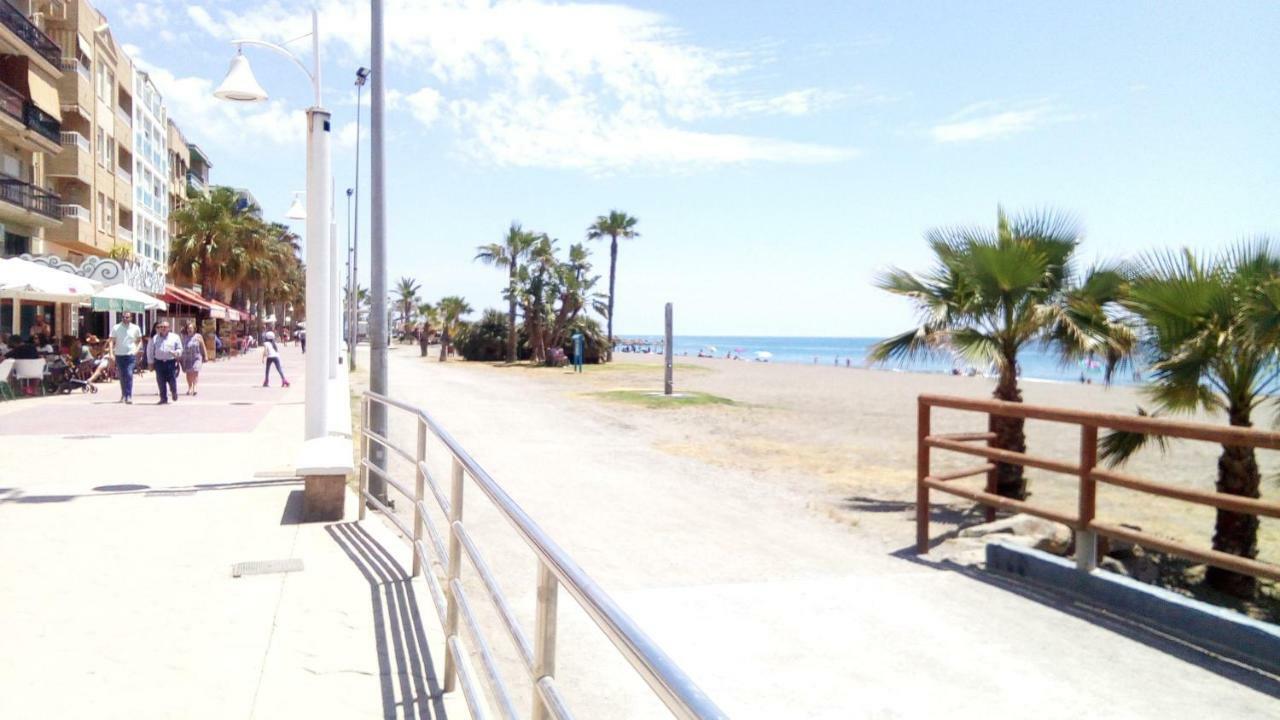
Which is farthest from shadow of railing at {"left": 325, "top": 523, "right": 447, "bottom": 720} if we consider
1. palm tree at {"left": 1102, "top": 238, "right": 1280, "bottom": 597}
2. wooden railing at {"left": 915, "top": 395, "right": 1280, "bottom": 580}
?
palm tree at {"left": 1102, "top": 238, "right": 1280, "bottom": 597}

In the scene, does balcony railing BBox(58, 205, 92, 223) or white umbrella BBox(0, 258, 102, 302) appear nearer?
white umbrella BBox(0, 258, 102, 302)

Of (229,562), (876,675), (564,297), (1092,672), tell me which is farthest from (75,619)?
(564,297)

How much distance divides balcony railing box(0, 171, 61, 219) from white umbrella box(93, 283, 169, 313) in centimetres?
922

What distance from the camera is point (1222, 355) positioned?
7438 mm

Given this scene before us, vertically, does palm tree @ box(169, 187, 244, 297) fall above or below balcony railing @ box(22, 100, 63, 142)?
below

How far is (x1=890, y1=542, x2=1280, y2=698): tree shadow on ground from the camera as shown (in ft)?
16.0

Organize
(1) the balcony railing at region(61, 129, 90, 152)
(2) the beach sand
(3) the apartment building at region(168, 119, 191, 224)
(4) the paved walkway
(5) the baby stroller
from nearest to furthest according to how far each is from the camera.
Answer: (4) the paved walkway
(2) the beach sand
(5) the baby stroller
(1) the balcony railing at region(61, 129, 90, 152)
(3) the apartment building at region(168, 119, 191, 224)

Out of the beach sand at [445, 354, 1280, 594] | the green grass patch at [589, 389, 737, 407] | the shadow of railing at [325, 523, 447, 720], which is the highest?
the shadow of railing at [325, 523, 447, 720]

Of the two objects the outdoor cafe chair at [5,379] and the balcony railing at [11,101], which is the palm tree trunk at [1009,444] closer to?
the outdoor cafe chair at [5,379]

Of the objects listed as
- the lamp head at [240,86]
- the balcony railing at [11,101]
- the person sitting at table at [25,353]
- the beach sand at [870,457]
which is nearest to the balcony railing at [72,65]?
the balcony railing at [11,101]

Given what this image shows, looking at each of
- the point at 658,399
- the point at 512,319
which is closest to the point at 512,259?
the point at 512,319

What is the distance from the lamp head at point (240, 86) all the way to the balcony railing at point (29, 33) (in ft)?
83.3

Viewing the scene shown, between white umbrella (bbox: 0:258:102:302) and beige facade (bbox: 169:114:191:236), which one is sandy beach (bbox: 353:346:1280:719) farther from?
beige facade (bbox: 169:114:191:236)

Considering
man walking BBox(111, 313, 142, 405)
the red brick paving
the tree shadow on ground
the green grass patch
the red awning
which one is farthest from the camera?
the red awning
